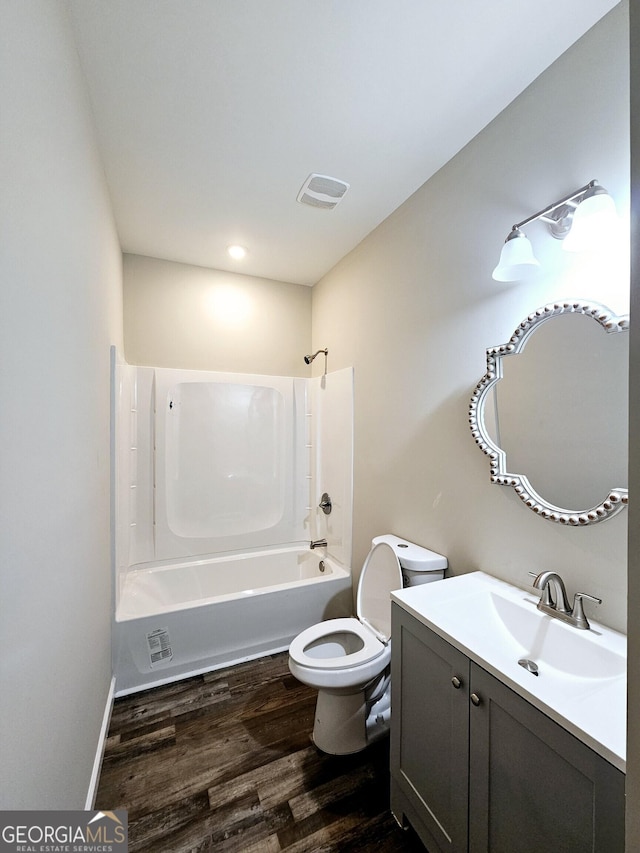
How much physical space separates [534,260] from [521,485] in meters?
0.80

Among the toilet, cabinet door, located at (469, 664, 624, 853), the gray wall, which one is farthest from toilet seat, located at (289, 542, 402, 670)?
the gray wall

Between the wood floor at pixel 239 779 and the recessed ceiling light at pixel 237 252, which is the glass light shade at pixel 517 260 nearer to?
the recessed ceiling light at pixel 237 252

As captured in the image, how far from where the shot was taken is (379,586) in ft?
6.24

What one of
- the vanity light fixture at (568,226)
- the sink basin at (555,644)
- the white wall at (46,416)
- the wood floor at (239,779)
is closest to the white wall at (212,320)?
the white wall at (46,416)

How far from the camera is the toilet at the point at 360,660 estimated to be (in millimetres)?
1534

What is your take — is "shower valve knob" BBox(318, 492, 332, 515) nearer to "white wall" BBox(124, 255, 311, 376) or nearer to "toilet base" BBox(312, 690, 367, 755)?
"white wall" BBox(124, 255, 311, 376)

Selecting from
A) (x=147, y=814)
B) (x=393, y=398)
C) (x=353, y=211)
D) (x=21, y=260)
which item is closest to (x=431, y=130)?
(x=353, y=211)

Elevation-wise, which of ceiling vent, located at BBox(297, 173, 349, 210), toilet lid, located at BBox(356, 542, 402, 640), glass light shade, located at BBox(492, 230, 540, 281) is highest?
ceiling vent, located at BBox(297, 173, 349, 210)

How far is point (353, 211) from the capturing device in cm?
213

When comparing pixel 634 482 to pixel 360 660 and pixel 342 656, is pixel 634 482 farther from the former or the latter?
pixel 342 656

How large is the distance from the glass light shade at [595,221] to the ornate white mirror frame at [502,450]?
0.59 ft

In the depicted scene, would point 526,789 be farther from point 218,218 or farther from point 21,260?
point 218,218

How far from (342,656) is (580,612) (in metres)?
1.12

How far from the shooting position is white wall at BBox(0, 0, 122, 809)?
0.71 meters
